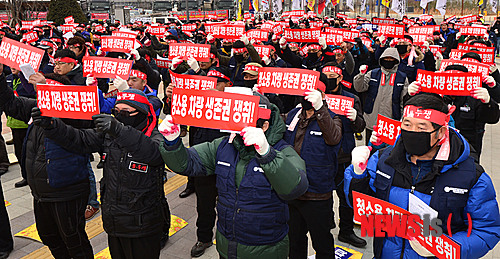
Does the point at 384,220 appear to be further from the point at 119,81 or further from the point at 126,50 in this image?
the point at 126,50

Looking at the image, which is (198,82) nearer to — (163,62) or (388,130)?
(388,130)

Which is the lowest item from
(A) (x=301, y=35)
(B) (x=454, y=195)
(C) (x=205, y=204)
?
(C) (x=205, y=204)

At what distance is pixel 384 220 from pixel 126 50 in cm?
600

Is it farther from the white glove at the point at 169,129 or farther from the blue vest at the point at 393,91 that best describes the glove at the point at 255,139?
the blue vest at the point at 393,91

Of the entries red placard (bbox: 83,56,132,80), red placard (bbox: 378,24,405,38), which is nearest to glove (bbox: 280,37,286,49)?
red placard (bbox: 378,24,405,38)

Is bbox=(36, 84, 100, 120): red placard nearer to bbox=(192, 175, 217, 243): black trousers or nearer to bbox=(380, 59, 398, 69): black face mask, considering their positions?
bbox=(192, 175, 217, 243): black trousers

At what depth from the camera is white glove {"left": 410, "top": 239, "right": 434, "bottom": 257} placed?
2616 mm

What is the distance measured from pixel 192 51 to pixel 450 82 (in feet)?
13.0

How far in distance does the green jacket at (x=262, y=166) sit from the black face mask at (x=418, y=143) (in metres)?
0.76

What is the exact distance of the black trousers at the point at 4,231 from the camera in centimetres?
479

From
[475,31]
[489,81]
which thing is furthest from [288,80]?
[475,31]


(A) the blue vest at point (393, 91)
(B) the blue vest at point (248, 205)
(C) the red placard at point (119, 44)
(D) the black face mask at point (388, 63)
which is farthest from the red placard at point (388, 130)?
(C) the red placard at point (119, 44)

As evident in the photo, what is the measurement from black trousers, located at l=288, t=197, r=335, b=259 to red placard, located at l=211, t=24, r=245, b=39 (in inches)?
227

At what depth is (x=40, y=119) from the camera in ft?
11.8
